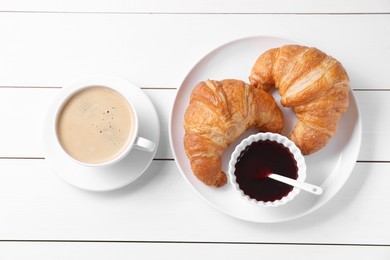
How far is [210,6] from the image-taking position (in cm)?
140

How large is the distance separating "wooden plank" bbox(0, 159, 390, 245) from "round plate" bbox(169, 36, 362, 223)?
0.21ft

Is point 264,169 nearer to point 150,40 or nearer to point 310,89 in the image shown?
point 310,89

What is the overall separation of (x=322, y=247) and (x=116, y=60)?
766mm

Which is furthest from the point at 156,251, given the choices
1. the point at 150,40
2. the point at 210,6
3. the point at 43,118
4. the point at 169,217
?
the point at 210,6

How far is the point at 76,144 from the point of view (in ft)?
3.97

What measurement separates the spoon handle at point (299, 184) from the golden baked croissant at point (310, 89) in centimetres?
10

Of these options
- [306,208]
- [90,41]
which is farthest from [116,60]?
[306,208]

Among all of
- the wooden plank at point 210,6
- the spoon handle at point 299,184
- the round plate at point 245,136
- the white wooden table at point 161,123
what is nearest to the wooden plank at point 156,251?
the white wooden table at point 161,123

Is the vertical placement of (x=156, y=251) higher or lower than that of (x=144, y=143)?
lower

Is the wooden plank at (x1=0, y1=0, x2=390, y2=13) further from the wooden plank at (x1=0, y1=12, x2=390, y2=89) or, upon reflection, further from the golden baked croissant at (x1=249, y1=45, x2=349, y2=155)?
the golden baked croissant at (x1=249, y1=45, x2=349, y2=155)

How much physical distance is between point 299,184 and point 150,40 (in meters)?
0.58

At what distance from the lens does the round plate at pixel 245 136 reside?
128 cm

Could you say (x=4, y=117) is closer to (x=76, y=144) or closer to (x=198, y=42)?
(x=76, y=144)

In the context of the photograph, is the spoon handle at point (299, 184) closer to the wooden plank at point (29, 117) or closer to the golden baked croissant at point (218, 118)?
the golden baked croissant at point (218, 118)
